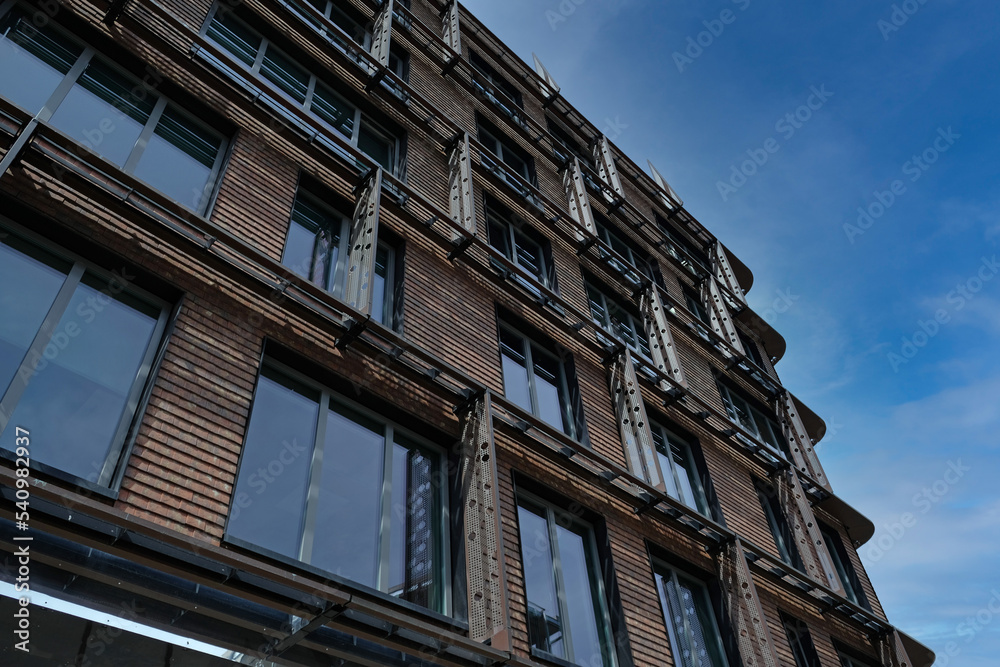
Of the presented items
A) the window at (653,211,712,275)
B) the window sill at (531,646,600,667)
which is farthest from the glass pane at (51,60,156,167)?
the window at (653,211,712,275)

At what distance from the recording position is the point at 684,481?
535 inches

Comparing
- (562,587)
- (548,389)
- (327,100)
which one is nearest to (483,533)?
(562,587)

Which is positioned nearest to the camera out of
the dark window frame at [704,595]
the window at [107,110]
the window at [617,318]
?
the window at [107,110]

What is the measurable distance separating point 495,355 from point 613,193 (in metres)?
9.23

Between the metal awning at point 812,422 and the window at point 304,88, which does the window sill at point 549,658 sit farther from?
the metal awning at point 812,422

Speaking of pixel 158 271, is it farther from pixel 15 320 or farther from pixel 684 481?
pixel 684 481

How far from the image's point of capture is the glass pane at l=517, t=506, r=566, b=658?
8.47 m

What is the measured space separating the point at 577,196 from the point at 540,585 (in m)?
10.3

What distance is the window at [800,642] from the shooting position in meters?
12.5

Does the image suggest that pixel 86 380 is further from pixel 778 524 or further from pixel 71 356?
pixel 778 524

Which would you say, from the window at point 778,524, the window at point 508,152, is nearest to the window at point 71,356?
the window at point 508,152

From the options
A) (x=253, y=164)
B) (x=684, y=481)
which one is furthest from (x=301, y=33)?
(x=684, y=481)

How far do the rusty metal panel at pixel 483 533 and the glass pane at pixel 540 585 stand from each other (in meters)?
1.31

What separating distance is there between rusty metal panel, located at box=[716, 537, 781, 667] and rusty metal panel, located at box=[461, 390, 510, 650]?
15.5 ft
